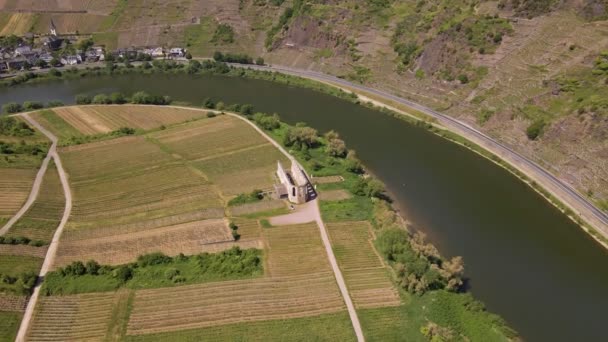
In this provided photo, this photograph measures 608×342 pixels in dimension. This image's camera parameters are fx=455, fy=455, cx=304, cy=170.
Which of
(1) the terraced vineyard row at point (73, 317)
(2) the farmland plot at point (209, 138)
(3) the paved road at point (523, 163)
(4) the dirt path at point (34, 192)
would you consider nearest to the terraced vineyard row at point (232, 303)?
(1) the terraced vineyard row at point (73, 317)

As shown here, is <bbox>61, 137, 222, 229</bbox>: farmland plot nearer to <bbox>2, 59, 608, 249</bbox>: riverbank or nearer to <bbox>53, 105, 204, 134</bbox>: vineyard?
<bbox>53, 105, 204, 134</bbox>: vineyard

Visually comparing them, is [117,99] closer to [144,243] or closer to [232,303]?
[144,243]

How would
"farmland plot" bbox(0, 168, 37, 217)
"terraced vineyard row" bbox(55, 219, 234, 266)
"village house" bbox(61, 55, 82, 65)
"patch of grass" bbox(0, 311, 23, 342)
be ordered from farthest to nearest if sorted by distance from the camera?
"village house" bbox(61, 55, 82, 65)
"farmland plot" bbox(0, 168, 37, 217)
"terraced vineyard row" bbox(55, 219, 234, 266)
"patch of grass" bbox(0, 311, 23, 342)

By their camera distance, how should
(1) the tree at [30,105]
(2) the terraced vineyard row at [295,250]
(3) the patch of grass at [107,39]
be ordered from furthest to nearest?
(3) the patch of grass at [107,39]
(1) the tree at [30,105]
(2) the terraced vineyard row at [295,250]

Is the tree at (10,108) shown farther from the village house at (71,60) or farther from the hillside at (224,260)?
the village house at (71,60)

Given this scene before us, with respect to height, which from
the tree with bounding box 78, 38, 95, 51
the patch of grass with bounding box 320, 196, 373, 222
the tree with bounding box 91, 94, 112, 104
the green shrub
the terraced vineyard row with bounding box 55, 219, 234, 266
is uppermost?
the green shrub

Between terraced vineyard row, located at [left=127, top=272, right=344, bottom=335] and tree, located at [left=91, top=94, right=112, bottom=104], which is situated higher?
tree, located at [left=91, top=94, right=112, bottom=104]

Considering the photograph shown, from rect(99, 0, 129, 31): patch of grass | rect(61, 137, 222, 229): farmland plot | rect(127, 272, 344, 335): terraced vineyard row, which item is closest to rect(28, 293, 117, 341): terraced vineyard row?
rect(127, 272, 344, 335): terraced vineyard row
